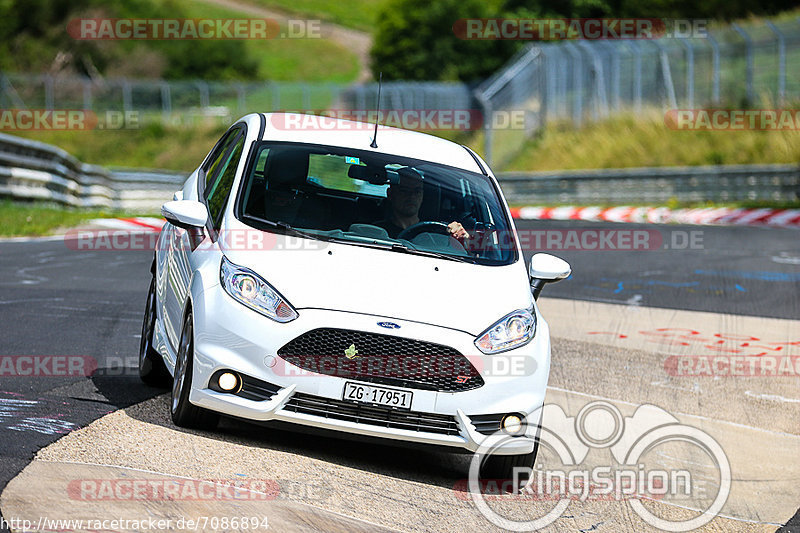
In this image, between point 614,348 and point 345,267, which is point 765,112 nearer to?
point 614,348

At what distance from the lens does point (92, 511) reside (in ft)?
15.8

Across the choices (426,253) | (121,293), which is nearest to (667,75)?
(121,293)

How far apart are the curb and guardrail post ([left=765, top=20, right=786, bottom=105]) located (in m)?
5.77

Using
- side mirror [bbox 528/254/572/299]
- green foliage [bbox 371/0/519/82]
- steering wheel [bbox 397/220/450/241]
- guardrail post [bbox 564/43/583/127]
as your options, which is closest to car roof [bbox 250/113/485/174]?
steering wheel [bbox 397/220/450/241]

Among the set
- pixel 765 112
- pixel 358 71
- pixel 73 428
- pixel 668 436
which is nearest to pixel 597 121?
pixel 765 112

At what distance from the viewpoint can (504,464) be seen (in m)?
6.44

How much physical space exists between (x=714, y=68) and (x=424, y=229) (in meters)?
27.2

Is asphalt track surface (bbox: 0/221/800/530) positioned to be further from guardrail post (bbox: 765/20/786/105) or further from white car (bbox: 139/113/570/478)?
guardrail post (bbox: 765/20/786/105)

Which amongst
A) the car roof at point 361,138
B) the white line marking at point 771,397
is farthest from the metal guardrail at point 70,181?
the white line marking at point 771,397

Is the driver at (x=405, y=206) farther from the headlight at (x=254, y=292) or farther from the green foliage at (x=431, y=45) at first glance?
the green foliage at (x=431, y=45)

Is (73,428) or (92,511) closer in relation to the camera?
(92,511)

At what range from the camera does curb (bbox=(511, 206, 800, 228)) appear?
23219 mm

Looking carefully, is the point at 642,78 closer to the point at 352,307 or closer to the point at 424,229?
the point at 424,229

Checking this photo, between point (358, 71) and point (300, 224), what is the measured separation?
333 ft
